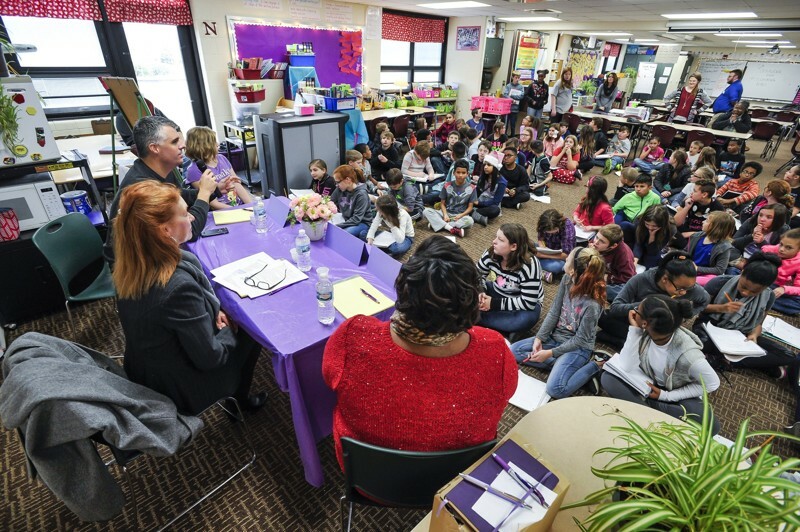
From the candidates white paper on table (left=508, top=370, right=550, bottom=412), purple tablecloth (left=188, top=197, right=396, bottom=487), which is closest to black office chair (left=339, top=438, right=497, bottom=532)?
purple tablecloth (left=188, top=197, right=396, bottom=487)

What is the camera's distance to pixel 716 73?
14086mm

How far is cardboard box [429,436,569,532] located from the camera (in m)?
0.85

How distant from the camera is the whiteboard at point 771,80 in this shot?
1287 centimetres

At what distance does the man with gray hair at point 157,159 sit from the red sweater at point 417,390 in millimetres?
1794

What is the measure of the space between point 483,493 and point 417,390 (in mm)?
319

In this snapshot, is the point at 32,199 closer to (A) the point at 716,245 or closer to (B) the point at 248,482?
(B) the point at 248,482

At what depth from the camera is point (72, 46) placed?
15.5 feet

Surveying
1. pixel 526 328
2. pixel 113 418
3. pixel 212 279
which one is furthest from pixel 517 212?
pixel 113 418

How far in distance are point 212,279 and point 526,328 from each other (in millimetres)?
2216

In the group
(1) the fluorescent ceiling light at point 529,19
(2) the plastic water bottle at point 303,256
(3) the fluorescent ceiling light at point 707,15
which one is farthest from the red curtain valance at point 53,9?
(3) the fluorescent ceiling light at point 707,15

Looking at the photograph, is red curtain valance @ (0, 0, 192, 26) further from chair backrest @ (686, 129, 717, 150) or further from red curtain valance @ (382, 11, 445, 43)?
chair backrest @ (686, 129, 717, 150)

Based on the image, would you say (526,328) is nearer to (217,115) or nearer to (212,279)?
(212,279)

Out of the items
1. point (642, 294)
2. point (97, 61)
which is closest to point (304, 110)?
point (97, 61)

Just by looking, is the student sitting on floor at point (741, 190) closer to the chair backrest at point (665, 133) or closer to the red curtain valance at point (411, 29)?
the chair backrest at point (665, 133)
